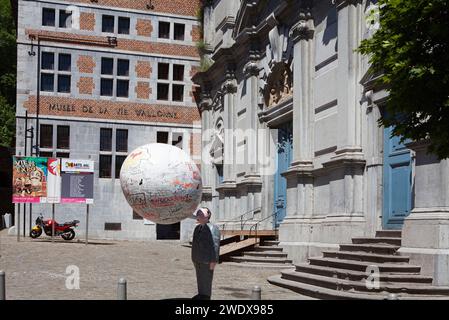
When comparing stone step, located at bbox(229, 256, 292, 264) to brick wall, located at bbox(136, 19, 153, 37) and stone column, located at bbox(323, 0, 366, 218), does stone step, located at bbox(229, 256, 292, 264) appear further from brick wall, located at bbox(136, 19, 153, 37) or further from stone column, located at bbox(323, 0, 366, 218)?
brick wall, located at bbox(136, 19, 153, 37)

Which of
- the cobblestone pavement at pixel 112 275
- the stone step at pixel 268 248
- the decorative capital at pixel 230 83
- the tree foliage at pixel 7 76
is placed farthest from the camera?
the tree foliage at pixel 7 76

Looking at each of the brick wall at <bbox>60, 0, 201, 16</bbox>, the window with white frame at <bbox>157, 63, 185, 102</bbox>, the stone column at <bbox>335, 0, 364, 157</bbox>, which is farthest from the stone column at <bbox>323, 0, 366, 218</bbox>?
the brick wall at <bbox>60, 0, 201, 16</bbox>

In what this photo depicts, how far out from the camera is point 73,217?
29172 mm

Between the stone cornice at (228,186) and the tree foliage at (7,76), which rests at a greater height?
the tree foliage at (7,76)

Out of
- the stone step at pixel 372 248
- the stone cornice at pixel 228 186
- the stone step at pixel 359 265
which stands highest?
the stone cornice at pixel 228 186

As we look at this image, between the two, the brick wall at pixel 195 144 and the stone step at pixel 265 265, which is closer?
the stone step at pixel 265 265

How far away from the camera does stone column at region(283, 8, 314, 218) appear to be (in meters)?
16.6

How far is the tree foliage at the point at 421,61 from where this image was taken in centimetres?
721

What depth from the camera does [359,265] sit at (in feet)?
38.0

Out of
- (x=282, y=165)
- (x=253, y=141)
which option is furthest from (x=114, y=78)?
(x=282, y=165)

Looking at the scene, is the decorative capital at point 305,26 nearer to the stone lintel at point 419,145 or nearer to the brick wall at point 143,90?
the stone lintel at point 419,145

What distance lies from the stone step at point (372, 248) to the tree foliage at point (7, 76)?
98.4ft

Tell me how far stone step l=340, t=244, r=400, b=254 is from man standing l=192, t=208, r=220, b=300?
4.18 metres

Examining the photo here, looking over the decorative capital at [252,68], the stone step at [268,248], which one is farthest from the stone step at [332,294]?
the decorative capital at [252,68]
